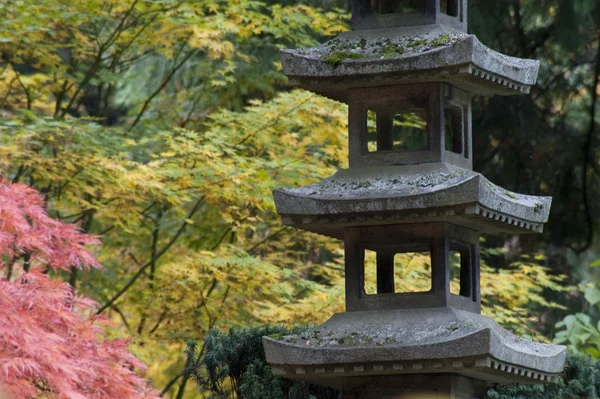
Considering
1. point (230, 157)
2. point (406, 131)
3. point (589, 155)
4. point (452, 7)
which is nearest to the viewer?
point (452, 7)

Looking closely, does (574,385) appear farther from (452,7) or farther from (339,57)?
(339,57)

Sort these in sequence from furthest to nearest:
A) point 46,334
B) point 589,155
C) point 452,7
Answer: point 589,155 → point 452,7 → point 46,334

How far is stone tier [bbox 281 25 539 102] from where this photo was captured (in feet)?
27.7

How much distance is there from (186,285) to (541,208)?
16.3 ft

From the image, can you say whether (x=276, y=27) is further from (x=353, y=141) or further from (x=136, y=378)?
(x=136, y=378)

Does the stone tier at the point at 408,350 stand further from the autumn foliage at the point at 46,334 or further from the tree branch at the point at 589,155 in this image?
the tree branch at the point at 589,155

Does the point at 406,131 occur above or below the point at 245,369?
above

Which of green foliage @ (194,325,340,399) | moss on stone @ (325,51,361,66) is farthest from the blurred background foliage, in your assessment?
moss on stone @ (325,51,361,66)

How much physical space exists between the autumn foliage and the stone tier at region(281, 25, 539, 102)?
2330mm

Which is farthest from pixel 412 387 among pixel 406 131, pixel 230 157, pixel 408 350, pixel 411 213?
pixel 406 131

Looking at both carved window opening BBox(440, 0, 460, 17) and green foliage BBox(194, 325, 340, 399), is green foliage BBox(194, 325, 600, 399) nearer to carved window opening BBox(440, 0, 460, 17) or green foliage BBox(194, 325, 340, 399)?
green foliage BBox(194, 325, 340, 399)

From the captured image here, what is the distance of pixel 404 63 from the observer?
8.54 m

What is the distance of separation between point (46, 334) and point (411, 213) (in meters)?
3.00

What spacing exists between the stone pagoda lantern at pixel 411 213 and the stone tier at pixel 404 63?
11 millimetres
